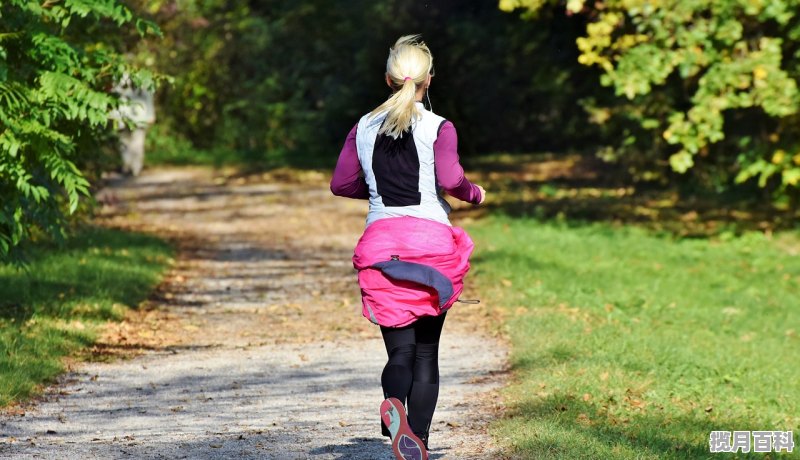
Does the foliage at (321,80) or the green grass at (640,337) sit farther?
the foliage at (321,80)

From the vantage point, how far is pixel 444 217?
575cm

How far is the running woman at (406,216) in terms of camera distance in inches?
221

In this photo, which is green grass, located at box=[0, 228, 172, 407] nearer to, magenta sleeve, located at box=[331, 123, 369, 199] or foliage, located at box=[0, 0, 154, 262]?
foliage, located at box=[0, 0, 154, 262]

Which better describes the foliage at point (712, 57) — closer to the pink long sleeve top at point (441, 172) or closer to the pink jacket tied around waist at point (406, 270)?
the pink long sleeve top at point (441, 172)

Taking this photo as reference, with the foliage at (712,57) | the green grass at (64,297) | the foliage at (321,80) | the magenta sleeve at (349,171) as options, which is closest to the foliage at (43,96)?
the green grass at (64,297)

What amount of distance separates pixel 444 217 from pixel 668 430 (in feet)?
6.62

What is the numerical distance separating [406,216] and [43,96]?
154 inches

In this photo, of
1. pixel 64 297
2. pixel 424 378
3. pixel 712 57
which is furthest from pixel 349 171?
pixel 712 57

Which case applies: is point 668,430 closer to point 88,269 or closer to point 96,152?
point 88,269

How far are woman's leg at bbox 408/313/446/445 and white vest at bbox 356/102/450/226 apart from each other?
1.63 feet

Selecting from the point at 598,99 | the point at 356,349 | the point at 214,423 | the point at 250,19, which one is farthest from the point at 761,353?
the point at 250,19

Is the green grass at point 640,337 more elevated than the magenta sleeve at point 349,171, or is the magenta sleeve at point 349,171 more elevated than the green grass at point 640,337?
the magenta sleeve at point 349,171

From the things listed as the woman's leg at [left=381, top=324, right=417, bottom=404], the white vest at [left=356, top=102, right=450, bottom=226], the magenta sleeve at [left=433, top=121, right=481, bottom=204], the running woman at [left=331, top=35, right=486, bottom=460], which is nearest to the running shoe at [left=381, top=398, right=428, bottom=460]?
the running woman at [left=331, top=35, right=486, bottom=460]

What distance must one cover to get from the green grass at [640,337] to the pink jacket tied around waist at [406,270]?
108 centimetres
